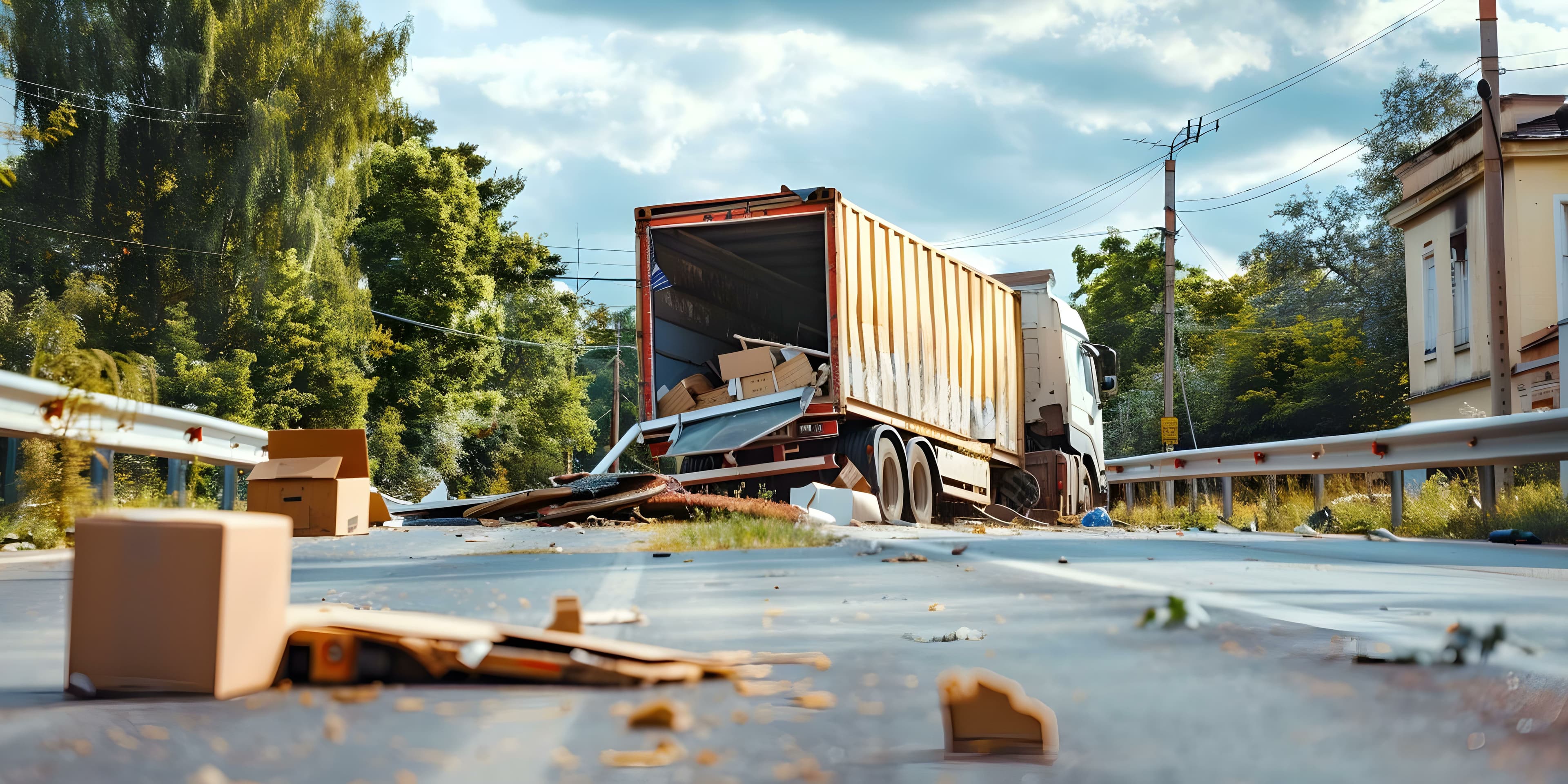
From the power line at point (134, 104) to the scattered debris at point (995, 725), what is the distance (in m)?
27.2

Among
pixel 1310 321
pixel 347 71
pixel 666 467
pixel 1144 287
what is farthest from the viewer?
pixel 1144 287

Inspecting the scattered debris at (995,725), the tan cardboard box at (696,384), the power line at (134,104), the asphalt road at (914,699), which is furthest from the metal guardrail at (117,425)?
the power line at (134,104)

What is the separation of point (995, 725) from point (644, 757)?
509mm

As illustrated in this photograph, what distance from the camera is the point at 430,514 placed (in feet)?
39.9

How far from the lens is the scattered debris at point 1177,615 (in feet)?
10.1

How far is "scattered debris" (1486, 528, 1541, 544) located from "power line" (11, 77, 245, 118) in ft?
81.3

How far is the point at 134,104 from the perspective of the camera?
24844mm

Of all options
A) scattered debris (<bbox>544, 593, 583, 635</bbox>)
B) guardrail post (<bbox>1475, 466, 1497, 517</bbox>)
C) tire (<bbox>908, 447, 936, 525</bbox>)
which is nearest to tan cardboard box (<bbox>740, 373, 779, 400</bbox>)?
tire (<bbox>908, 447, 936, 525</bbox>)

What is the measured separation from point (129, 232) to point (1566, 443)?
25.7 metres

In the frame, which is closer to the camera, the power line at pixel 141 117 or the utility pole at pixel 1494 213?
the utility pole at pixel 1494 213

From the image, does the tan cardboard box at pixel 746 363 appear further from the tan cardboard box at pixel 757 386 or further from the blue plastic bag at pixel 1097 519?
the blue plastic bag at pixel 1097 519

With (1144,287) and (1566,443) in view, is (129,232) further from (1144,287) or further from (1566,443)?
(1144,287)

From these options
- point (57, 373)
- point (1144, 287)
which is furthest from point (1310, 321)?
point (57, 373)

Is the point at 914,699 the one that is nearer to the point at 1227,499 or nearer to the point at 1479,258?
the point at 1227,499
